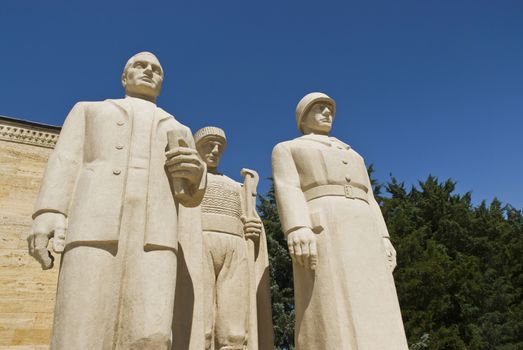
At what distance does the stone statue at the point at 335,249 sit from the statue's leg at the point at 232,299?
0.80m

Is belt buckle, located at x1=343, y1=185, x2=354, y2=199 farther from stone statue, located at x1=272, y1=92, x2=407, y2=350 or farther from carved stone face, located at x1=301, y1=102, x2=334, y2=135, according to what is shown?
carved stone face, located at x1=301, y1=102, x2=334, y2=135

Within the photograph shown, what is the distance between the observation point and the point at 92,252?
3920 millimetres

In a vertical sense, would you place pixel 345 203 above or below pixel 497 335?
below

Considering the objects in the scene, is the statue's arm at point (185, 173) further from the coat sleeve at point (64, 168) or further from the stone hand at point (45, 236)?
the stone hand at point (45, 236)

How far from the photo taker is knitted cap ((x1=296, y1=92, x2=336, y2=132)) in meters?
6.62

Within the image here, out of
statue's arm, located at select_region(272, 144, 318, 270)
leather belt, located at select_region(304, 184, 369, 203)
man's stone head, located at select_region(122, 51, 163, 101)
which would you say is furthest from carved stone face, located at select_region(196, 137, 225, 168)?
man's stone head, located at select_region(122, 51, 163, 101)

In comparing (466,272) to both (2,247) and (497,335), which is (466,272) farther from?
(2,247)

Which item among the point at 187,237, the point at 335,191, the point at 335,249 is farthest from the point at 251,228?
the point at 187,237

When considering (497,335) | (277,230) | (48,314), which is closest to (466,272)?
(497,335)

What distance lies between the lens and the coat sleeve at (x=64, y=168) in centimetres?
418

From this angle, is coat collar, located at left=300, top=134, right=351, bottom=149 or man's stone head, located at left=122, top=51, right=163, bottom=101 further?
coat collar, located at left=300, top=134, right=351, bottom=149

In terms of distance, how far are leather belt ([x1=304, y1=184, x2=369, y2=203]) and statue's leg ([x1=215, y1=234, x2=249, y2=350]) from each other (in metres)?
1.18

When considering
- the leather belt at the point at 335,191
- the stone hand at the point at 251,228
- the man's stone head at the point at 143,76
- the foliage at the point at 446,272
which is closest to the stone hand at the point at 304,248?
the leather belt at the point at 335,191

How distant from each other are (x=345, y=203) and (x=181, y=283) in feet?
6.56
